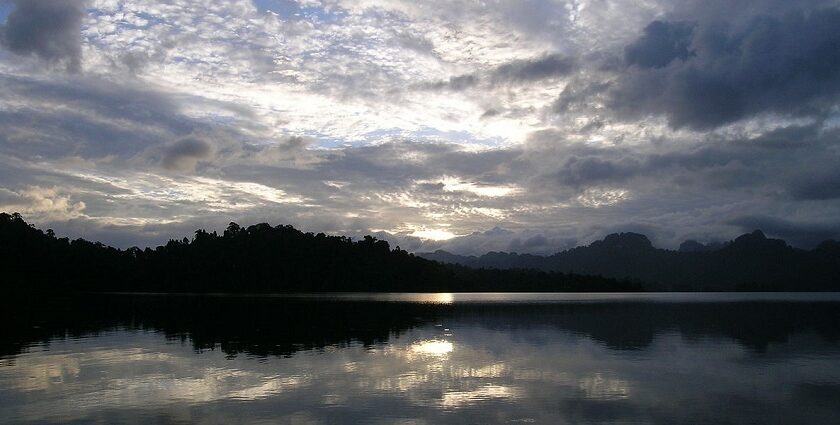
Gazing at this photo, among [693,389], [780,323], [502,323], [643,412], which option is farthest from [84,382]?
[780,323]

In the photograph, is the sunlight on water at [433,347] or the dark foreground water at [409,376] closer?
the dark foreground water at [409,376]

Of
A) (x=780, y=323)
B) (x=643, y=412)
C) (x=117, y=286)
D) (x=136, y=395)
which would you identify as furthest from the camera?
(x=117, y=286)

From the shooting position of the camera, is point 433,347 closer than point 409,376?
No

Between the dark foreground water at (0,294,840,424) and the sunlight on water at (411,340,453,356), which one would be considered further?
the sunlight on water at (411,340,453,356)

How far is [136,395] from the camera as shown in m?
25.2

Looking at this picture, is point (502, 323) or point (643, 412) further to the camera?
point (502, 323)

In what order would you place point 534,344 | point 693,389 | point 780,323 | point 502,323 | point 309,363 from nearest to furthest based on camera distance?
point 693,389, point 309,363, point 534,344, point 502,323, point 780,323

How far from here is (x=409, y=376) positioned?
30.5 meters

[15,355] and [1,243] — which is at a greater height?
[1,243]

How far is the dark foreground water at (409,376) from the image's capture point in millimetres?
22344

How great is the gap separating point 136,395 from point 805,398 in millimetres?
27595

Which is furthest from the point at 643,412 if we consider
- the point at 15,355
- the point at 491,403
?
the point at 15,355

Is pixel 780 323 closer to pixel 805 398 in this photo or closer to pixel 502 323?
pixel 502 323

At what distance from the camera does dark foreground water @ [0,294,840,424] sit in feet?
73.3
